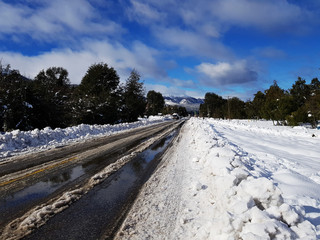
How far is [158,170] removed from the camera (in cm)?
632

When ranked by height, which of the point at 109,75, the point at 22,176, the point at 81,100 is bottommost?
the point at 22,176

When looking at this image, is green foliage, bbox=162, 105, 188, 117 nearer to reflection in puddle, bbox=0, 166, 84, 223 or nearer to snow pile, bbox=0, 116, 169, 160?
snow pile, bbox=0, 116, 169, 160

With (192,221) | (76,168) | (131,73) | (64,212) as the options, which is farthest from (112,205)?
(131,73)

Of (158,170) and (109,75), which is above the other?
(109,75)

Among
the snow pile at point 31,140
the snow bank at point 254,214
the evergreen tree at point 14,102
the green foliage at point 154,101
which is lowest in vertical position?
the snow pile at point 31,140

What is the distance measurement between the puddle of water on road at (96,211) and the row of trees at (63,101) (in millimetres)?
14752

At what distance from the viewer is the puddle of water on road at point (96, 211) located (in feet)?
9.95

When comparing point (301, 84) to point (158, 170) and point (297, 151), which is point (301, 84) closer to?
point (297, 151)

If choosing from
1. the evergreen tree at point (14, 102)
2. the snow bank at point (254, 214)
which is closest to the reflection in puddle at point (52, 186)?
the snow bank at point (254, 214)

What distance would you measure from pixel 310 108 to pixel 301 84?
1989 cm

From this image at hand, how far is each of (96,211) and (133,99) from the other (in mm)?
32871

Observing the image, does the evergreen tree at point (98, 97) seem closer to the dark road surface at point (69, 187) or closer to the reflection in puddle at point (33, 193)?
the dark road surface at point (69, 187)

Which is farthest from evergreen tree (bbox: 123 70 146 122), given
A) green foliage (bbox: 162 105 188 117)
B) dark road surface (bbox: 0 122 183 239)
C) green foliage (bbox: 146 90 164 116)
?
green foliage (bbox: 162 105 188 117)

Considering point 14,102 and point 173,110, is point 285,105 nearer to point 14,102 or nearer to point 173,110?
point 14,102
